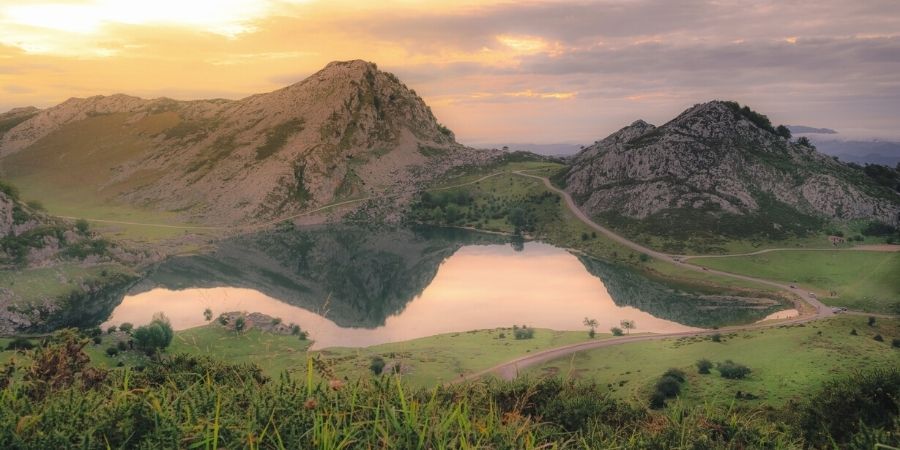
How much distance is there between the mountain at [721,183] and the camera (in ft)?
443

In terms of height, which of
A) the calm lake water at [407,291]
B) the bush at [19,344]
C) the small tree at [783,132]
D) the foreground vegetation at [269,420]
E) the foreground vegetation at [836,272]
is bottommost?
the calm lake water at [407,291]

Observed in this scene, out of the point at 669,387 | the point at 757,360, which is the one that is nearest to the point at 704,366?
the point at 757,360

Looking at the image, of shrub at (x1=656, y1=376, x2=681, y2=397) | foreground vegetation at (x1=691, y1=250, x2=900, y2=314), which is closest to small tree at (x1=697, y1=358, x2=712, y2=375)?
shrub at (x1=656, y1=376, x2=681, y2=397)

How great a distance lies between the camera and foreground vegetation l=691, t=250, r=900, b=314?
290ft

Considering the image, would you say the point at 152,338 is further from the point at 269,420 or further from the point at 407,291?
the point at 269,420

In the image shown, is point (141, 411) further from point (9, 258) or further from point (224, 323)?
point (9, 258)

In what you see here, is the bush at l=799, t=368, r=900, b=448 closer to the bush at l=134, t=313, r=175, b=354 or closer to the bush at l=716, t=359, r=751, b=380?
the bush at l=716, t=359, r=751, b=380

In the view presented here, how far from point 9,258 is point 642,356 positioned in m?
110

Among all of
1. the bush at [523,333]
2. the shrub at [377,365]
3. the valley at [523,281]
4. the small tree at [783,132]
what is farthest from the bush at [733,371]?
the small tree at [783,132]

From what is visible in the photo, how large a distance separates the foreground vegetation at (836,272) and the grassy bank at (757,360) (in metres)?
15.9

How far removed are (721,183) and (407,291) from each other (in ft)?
317

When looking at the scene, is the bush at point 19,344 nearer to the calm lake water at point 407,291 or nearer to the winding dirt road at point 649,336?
the calm lake water at point 407,291

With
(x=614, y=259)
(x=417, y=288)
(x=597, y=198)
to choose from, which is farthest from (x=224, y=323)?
(x=597, y=198)

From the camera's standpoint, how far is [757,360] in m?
56.1
